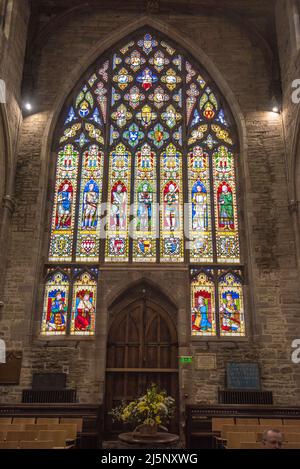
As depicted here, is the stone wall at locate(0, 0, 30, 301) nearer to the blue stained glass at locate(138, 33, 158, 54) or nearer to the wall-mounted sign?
the blue stained glass at locate(138, 33, 158, 54)

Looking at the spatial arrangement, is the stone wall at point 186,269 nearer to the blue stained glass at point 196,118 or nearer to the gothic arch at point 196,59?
the gothic arch at point 196,59

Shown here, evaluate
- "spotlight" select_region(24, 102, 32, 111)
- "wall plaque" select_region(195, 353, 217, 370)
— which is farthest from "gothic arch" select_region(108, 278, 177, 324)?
"spotlight" select_region(24, 102, 32, 111)

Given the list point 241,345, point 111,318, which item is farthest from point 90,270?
point 241,345

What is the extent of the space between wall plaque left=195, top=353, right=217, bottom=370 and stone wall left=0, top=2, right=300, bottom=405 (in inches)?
4.1

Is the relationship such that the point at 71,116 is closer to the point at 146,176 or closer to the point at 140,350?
the point at 146,176

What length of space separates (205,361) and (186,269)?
6.96 feet

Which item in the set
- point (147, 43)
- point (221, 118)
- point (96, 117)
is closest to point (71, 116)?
point (96, 117)

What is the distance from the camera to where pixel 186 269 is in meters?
10.4

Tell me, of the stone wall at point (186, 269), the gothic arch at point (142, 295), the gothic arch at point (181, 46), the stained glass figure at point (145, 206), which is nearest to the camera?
the stone wall at point (186, 269)

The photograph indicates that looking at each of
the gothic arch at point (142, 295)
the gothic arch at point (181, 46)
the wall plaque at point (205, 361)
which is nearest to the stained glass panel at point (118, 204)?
the gothic arch at point (142, 295)

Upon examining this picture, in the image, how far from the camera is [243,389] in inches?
368

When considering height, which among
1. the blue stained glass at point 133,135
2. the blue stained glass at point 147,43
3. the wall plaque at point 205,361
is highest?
the blue stained glass at point 147,43

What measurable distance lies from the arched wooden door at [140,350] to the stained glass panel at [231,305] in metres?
1.18

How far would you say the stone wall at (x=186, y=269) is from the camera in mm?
9609
